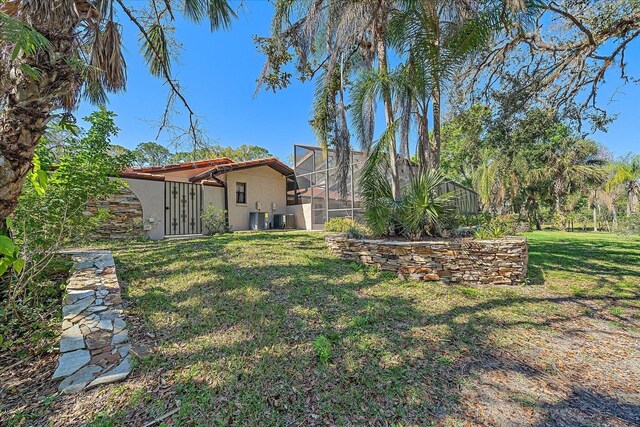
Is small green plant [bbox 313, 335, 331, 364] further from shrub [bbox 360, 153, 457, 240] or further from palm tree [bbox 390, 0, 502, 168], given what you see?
palm tree [bbox 390, 0, 502, 168]

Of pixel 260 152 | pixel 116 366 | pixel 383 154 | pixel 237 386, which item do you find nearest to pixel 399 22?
pixel 383 154

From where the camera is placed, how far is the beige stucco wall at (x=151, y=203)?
767 centimetres

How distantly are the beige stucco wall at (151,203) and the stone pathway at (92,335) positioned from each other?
174 inches

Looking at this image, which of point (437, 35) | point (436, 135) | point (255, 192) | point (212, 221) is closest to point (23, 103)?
point (437, 35)

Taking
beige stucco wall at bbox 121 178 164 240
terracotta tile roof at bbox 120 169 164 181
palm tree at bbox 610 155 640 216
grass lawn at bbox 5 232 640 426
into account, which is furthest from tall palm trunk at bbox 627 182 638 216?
terracotta tile roof at bbox 120 169 164 181

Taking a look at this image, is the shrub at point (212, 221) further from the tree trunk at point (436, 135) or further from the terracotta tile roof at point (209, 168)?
the tree trunk at point (436, 135)

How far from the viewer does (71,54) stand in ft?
7.76

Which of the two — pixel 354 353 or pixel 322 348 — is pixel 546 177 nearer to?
pixel 354 353

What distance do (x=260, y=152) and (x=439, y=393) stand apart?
31222 mm

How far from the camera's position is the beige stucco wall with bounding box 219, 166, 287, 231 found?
1265cm

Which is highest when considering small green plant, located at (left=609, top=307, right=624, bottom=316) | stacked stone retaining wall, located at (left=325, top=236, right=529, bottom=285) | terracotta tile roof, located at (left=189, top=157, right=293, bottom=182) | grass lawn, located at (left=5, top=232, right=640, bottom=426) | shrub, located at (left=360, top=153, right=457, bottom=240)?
terracotta tile roof, located at (left=189, top=157, right=293, bottom=182)

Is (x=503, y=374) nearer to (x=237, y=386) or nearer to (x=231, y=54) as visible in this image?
(x=237, y=386)

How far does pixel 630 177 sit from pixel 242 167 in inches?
690

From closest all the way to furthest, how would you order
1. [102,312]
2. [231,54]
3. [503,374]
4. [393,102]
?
[503,374]
[102,312]
[393,102]
[231,54]
